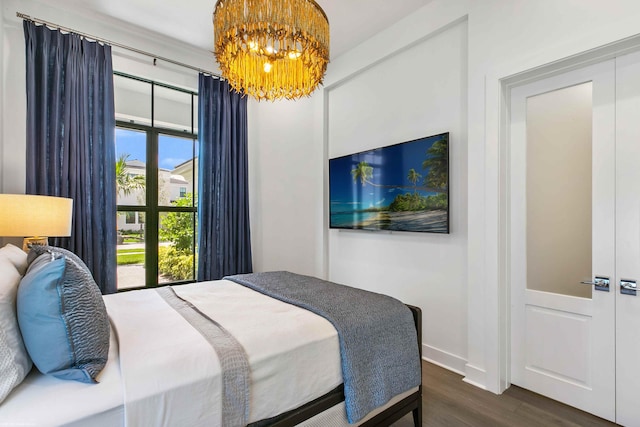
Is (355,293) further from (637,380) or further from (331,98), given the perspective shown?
(331,98)

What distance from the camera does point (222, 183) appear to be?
373cm

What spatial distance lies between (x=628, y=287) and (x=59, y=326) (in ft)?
9.31

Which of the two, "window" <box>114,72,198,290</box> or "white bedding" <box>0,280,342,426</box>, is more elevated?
"window" <box>114,72,198,290</box>

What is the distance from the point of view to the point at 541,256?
2.35 meters

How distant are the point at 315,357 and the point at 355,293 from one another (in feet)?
2.26

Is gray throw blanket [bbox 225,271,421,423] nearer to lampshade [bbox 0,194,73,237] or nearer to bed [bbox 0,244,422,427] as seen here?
bed [bbox 0,244,422,427]

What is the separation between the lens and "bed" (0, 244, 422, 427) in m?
1.04

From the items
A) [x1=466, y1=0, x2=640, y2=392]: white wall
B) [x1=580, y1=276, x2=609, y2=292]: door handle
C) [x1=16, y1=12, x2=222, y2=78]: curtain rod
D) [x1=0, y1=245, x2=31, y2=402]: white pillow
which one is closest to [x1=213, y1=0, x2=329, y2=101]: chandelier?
[x1=466, y1=0, x2=640, y2=392]: white wall

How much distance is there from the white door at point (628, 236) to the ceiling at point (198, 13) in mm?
1703

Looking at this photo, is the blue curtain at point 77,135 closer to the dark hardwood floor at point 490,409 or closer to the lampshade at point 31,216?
the lampshade at point 31,216

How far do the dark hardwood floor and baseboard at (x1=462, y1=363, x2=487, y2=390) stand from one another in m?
0.05

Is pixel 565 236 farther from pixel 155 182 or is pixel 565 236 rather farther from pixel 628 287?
pixel 155 182

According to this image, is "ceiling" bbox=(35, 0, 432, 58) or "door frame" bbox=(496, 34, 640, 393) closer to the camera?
"door frame" bbox=(496, 34, 640, 393)

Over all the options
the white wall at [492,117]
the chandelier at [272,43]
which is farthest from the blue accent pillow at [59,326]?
the white wall at [492,117]
